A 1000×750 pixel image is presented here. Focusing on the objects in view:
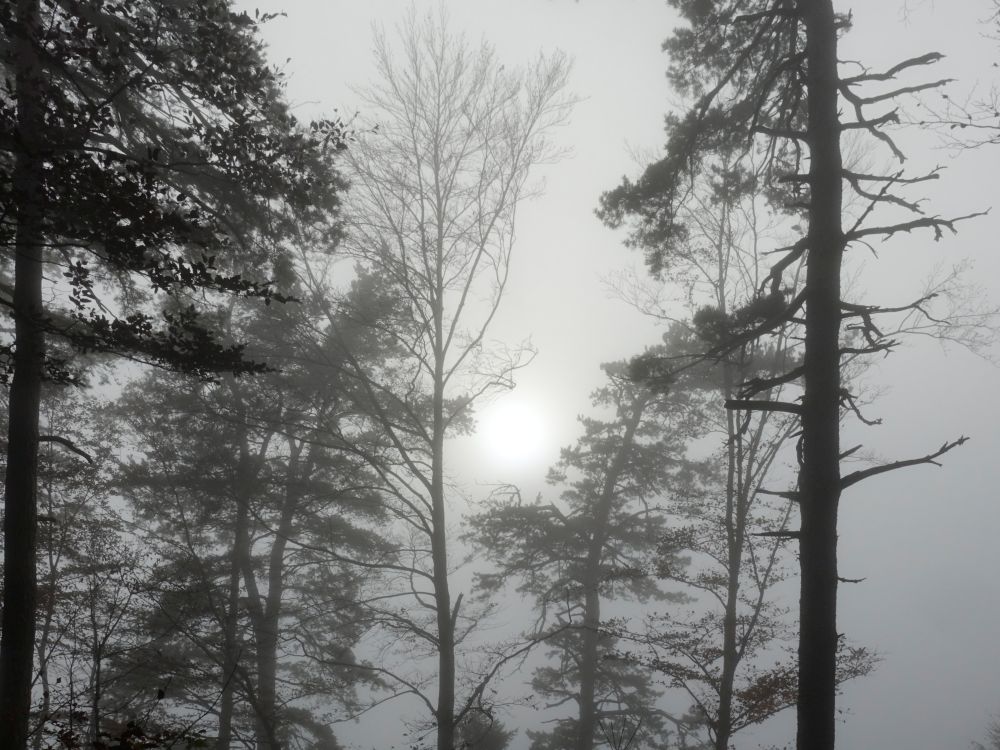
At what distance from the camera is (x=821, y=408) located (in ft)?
18.1

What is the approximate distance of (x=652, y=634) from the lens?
12.4 metres

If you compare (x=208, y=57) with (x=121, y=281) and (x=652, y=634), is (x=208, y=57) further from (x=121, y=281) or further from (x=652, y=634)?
(x=652, y=634)

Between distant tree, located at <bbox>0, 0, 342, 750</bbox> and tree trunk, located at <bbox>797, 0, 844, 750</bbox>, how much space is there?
4.37 m

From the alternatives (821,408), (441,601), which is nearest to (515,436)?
(441,601)

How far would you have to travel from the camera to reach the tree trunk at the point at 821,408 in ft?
17.4

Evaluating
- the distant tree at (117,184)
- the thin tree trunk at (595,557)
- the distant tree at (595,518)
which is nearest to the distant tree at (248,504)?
the distant tree at (117,184)

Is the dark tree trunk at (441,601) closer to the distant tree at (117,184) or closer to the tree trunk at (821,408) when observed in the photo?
the distant tree at (117,184)

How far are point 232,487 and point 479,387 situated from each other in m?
4.71

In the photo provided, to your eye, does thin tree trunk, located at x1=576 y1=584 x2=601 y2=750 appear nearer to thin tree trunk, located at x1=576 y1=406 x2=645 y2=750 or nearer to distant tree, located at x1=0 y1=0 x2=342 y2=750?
thin tree trunk, located at x1=576 y1=406 x2=645 y2=750

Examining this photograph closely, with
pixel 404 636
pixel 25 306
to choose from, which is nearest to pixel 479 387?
pixel 404 636

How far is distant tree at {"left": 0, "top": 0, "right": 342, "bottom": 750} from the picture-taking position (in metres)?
4.55

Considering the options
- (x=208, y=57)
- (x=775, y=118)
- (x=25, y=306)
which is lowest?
(x=25, y=306)

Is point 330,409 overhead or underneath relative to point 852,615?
overhead

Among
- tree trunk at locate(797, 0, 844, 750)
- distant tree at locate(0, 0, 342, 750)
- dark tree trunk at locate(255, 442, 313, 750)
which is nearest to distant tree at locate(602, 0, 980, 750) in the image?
tree trunk at locate(797, 0, 844, 750)
